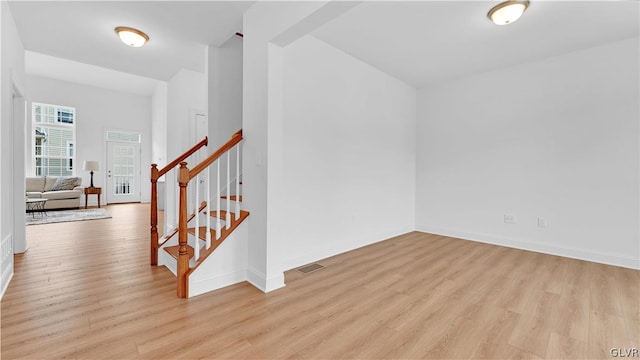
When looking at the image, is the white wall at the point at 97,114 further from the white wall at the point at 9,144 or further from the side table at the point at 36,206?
the white wall at the point at 9,144

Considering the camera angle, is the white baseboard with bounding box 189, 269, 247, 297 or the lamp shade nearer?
the white baseboard with bounding box 189, 269, 247, 297

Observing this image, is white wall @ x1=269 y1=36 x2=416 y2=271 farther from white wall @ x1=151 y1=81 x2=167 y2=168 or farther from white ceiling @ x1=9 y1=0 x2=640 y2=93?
white wall @ x1=151 y1=81 x2=167 y2=168

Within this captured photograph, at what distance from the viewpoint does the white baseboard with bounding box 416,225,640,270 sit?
3205mm

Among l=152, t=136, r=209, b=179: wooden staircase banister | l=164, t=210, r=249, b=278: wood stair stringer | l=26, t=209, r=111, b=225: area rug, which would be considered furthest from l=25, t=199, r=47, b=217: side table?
l=164, t=210, r=249, b=278: wood stair stringer

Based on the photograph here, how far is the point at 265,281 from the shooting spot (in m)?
2.43

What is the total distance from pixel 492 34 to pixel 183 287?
4091 mm

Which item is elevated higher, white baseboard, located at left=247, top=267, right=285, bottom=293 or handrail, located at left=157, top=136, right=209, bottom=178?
handrail, located at left=157, top=136, right=209, bottom=178

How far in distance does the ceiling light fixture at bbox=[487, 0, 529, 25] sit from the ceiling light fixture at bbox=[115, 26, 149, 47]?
3715 millimetres

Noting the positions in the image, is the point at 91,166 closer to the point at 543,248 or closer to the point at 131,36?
the point at 131,36

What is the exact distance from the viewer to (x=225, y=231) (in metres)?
2.58

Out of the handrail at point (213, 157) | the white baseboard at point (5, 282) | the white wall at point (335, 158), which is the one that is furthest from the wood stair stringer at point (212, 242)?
the white baseboard at point (5, 282)

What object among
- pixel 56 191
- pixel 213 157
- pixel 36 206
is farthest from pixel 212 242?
pixel 56 191

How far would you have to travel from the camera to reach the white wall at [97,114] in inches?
290

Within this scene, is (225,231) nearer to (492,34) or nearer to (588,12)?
(492,34)
